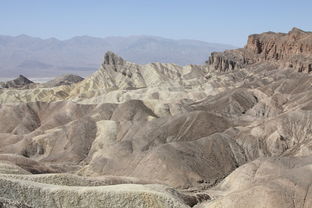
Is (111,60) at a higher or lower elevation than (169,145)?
lower

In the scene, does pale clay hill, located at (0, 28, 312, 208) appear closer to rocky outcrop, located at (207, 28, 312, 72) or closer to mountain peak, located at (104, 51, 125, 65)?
rocky outcrop, located at (207, 28, 312, 72)

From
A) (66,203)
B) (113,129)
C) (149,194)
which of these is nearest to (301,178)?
(149,194)

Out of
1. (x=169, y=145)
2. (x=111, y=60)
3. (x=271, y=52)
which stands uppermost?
(x=271, y=52)

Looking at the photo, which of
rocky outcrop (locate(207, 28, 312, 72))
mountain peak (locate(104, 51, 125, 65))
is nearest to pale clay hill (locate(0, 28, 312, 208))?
rocky outcrop (locate(207, 28, 312, 72))

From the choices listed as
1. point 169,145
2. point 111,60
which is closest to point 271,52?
point 111,60

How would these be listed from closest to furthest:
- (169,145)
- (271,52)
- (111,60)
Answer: (169,145) → (271,52) → (111,60)

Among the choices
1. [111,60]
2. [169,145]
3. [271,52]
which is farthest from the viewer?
[111,60]

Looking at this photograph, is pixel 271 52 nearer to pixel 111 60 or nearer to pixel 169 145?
pixel 111 60

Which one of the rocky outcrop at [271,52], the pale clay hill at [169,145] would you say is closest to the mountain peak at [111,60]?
the pale clay hill at [169,145]

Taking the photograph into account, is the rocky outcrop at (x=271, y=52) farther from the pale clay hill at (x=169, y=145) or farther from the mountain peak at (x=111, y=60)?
the mountain peak at (x=111, y=60)
